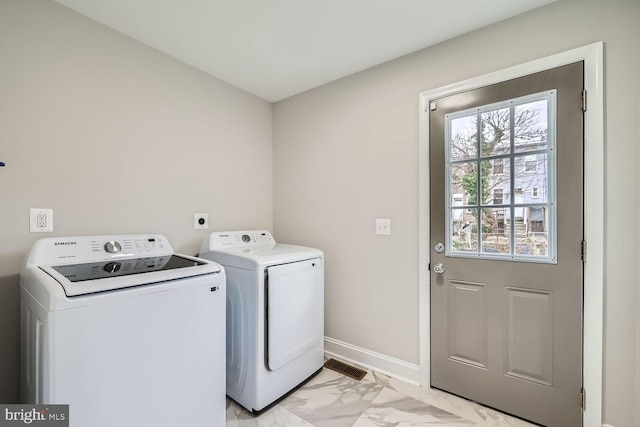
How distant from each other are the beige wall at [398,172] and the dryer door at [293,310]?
331 millimetres

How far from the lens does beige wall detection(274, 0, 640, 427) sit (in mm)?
1309

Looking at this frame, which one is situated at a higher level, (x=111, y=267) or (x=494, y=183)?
(x=494, y=183)

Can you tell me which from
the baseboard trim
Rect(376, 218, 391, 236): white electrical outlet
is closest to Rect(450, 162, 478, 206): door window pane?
Rect(376, 218, 391, 236): white electrical outlet

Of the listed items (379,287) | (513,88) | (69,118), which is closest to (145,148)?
(69,118)

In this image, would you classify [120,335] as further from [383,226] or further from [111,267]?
[383,226]

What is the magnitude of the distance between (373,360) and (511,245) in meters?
1.26

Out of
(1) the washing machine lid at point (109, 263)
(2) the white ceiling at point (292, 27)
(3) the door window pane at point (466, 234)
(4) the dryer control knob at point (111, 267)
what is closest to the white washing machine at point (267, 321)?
(1) the washing machine lid at point (109, 263)

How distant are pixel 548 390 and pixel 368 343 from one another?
107cm

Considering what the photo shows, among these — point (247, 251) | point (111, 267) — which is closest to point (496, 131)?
point (247, 251)

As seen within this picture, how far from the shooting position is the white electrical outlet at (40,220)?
1406 mm

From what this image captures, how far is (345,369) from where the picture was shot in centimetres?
211

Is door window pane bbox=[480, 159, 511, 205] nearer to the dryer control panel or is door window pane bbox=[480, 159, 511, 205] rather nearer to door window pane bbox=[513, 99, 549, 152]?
door window pane bbox=[513, 99, 549, 152]
